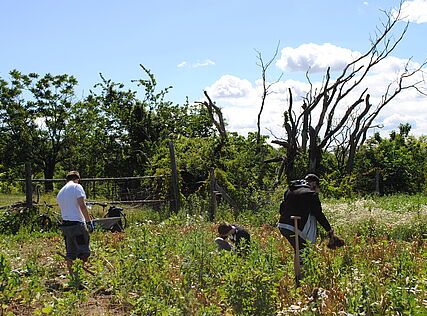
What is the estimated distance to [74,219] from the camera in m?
6.15

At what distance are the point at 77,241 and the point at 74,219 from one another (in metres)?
0.31

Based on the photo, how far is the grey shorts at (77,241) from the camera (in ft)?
20.3

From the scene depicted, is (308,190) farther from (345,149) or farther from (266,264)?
(345,149)

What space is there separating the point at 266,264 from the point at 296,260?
26.7 inches

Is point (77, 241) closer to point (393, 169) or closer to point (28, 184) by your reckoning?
point (28, 184)

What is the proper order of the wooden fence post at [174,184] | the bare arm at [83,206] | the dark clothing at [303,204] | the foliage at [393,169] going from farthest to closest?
the foliage at [393,169]
the wooden fence post at [174,184]
the bare arm at [83,206]
the dark clothing at [303,204]

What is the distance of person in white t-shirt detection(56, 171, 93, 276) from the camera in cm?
613

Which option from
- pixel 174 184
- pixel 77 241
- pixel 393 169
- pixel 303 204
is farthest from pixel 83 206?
pixel 393 169

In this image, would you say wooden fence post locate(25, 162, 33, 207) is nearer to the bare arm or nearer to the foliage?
the bare arm

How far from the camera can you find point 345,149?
20.8 m

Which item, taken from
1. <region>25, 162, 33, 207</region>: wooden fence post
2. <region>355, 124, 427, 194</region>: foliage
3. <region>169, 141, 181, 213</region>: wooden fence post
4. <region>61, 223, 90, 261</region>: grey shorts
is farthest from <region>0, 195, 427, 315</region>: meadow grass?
<region>355, 124, 427, 194</region>: foliage

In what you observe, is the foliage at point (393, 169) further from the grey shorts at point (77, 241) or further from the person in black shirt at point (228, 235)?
the grey shorts at point (77, 241)

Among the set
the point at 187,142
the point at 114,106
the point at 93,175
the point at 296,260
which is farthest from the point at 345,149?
the point at 296,260

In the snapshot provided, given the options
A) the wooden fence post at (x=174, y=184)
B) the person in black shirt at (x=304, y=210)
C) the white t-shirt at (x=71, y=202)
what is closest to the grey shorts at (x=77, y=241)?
the white t-shirt at (x=71, y=202)
